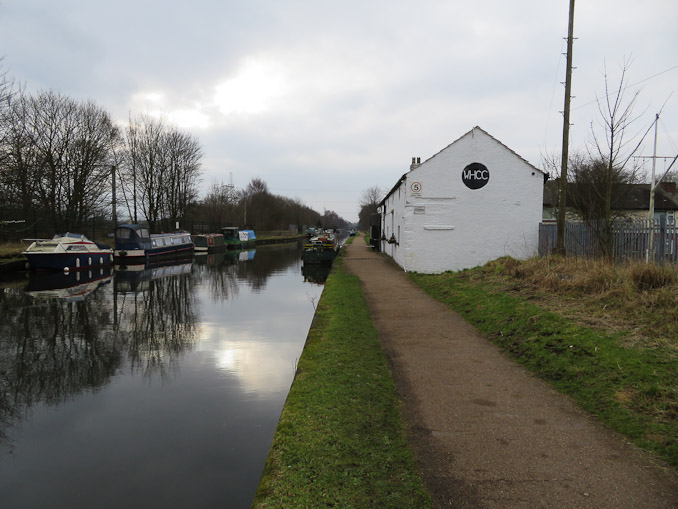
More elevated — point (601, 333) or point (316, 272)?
point (601, 333)

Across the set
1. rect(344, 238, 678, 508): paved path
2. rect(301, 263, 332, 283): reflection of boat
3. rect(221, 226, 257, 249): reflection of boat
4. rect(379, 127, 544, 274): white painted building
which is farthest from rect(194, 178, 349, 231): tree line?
rect(344, 238, 678, 508): paved path

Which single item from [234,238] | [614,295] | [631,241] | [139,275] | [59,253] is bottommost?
[139,275]

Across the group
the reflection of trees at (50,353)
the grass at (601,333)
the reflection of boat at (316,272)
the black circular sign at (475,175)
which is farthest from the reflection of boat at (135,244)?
the grass at (601,333)

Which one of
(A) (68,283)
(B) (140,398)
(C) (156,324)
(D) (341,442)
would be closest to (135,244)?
(A) (68,283)

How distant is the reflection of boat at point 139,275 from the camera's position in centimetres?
1775

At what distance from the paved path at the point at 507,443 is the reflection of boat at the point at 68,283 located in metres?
13.2

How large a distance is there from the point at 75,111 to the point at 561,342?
1435 inches

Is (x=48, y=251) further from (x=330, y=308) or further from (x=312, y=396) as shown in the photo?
(x=312, y=396)

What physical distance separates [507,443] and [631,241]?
1100cm

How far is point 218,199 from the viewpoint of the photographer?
66562mm

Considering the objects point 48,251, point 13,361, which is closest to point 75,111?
point 48,251

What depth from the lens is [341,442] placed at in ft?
13.0

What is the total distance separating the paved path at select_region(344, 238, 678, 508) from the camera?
10.5ft

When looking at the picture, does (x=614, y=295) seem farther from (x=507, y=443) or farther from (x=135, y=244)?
(x=135, y=244)
